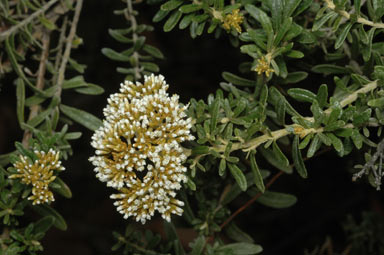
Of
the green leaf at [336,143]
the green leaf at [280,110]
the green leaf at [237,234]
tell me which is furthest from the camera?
the green leaf at [237,234]

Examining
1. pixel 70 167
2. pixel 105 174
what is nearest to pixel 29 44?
pixel 105 174

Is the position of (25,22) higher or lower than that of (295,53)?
higher

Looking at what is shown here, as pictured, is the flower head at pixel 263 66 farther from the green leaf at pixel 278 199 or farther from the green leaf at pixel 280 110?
the green leaf at pixel 278 199

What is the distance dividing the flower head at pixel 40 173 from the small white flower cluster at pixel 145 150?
0.30m

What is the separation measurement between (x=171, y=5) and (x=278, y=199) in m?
1.21

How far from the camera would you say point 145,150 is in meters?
1.82

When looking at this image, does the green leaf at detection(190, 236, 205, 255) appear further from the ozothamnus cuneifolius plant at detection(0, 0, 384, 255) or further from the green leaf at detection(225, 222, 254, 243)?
the green leaf at detection(225, 222, 254, 243)

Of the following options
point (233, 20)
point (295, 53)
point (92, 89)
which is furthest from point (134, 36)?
point (295, 53)

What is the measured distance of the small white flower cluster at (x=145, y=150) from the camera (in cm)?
183

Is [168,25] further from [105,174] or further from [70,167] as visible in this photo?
[70,167]

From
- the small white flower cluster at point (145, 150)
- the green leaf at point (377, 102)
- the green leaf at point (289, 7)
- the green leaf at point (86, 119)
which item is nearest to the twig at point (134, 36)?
the green leaf at point (86, 119)

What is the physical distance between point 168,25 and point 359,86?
930 millimetres

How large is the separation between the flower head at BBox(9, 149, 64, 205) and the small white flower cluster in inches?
11.8

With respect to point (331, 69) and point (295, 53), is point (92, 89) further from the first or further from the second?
point (331, 69)
